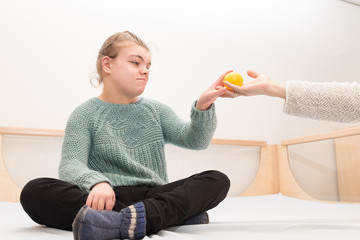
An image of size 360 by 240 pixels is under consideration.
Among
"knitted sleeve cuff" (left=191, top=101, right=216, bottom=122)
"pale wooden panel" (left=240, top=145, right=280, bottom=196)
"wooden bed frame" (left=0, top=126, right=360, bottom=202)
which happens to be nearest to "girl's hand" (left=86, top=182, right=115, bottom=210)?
"knitted sleeve cuff" (left=191, top=101, right=216, bottom=122)

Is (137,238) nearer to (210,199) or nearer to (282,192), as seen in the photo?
(210,199)

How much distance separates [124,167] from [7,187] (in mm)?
756

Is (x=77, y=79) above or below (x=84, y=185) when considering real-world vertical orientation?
above

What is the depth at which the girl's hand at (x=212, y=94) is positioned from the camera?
80 centimetres

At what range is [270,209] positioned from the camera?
116 cm

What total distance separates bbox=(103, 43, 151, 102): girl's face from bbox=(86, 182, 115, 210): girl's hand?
14.3 inches

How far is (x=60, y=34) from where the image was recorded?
1.57m

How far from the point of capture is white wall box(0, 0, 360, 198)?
4.90ft

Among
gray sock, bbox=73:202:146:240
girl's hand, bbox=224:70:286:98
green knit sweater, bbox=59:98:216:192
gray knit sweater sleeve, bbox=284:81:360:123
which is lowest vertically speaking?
gray sock, bbox=73:202:146:240

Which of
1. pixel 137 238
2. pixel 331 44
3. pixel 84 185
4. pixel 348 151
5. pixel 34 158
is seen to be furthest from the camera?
pixel 331 44

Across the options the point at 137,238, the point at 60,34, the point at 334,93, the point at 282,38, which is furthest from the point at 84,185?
the point at 282,38

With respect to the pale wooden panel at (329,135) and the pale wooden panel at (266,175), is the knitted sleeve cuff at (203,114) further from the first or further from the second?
the pale wooden panel at (266,175)

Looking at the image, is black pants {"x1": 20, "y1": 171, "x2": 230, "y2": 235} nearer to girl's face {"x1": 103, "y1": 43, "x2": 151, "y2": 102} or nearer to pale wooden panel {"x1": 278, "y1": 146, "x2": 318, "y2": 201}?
girl's face {"x1": 103, "y1": 43, "x2": 151, "y2": 102}

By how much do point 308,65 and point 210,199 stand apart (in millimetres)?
1704
